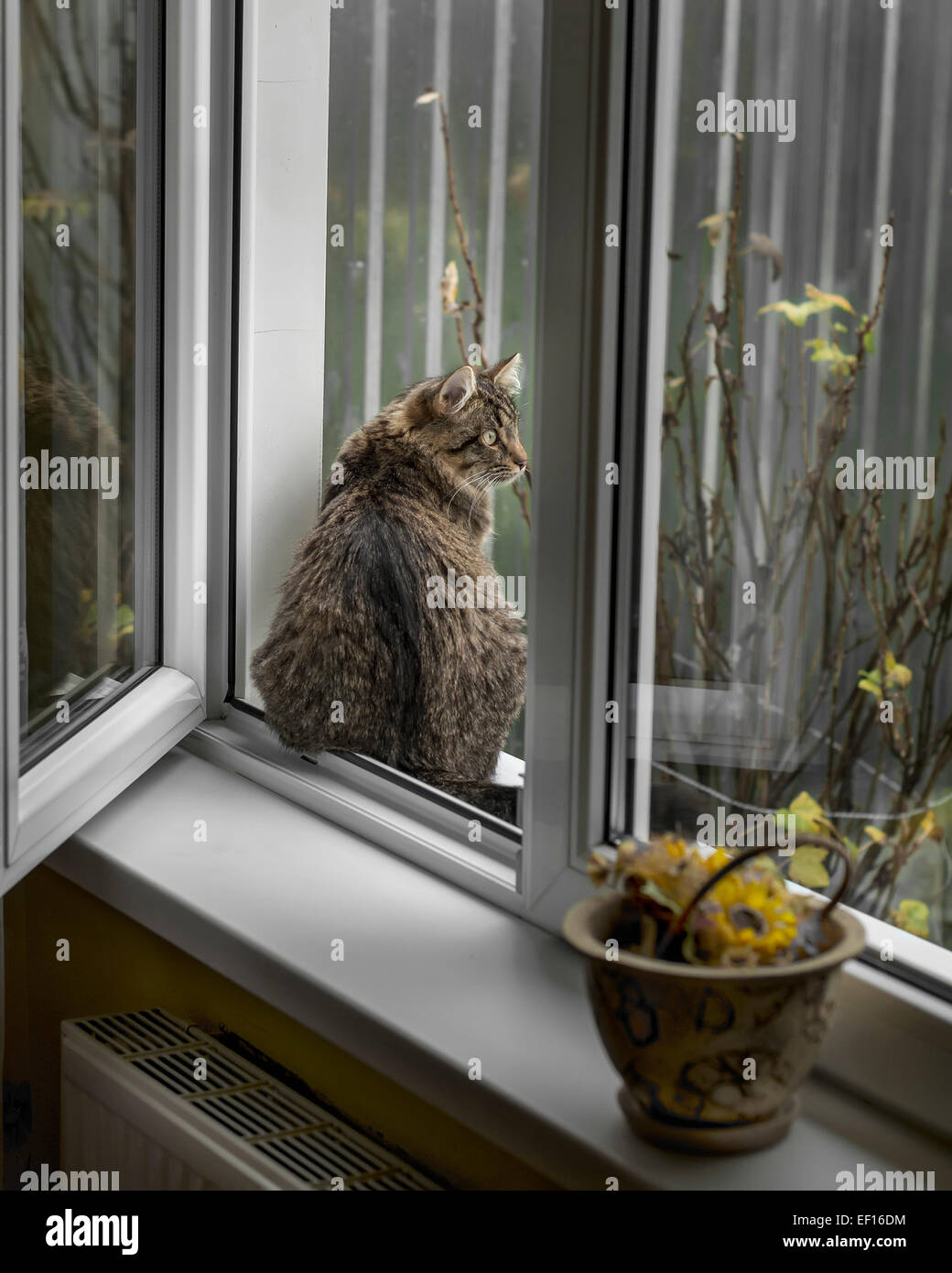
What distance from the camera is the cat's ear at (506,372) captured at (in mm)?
1608

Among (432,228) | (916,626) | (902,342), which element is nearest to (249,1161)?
(916,626)

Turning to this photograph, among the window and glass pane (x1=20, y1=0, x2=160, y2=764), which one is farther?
glass pane (x1=20, y1=0, x2=160, y2=764)

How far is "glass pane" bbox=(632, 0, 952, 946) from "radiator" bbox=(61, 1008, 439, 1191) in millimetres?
438

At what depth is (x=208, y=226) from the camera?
1.64 metres

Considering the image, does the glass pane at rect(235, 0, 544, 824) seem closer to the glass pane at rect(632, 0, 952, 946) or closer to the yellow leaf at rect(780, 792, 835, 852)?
the glass pane at rect(632, 0, 952, 946)

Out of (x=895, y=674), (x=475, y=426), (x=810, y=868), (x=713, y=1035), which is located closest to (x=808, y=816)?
(x=810, y=868)

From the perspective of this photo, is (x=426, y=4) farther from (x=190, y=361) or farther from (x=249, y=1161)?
(x=249, y=1161)

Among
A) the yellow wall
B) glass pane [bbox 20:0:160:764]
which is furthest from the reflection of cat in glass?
the yellow wall

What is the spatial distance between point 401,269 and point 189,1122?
1.05 m

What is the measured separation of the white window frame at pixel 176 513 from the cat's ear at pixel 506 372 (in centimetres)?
38

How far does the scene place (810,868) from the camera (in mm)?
1051

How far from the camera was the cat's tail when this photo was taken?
4.59 ft

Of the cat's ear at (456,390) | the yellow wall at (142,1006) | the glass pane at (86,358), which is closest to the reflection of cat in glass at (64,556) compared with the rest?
the glass pane at (86,358)

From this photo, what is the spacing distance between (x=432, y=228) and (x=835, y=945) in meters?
1.07
